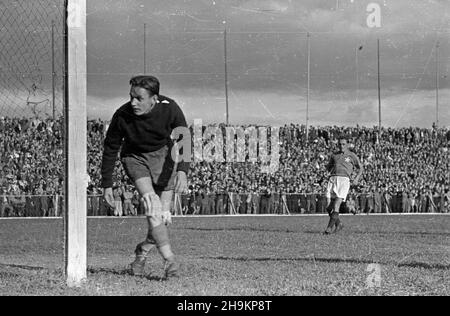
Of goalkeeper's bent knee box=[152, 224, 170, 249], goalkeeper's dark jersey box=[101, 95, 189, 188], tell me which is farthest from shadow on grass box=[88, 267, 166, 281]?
goalkeeper's dark jersey box=[101, 95, 189, 188]

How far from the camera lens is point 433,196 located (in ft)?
115

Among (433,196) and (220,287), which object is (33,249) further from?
(433,196)

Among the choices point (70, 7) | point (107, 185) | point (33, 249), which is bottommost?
point (33, 249)

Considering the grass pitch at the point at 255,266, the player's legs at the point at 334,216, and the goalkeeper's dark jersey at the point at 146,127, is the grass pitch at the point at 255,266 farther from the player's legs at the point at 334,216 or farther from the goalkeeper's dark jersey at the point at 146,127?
the goalkeeper's dark jersey at the point at 146,127

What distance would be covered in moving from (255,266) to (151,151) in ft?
6.83

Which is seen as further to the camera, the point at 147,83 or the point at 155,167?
the point at 155,167

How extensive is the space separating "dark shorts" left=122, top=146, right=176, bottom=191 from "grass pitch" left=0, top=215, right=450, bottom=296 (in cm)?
91

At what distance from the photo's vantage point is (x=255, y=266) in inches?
328

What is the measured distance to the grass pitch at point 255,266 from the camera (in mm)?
6172

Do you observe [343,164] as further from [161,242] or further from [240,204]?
[240,204]

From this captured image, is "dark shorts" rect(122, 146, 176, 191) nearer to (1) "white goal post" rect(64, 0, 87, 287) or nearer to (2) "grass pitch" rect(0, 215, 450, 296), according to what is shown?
(1) "white goal post" rect(64, 0, 87, 287)

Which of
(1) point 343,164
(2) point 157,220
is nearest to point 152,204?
(2) point 157,220
